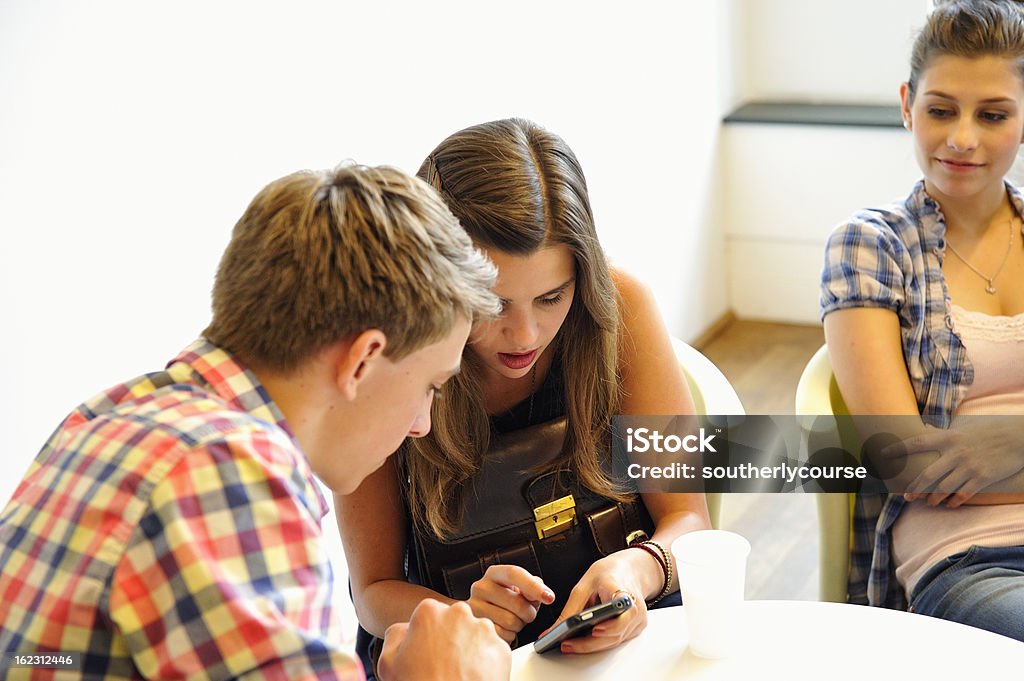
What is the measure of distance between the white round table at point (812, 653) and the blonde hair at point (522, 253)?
1.09 ft

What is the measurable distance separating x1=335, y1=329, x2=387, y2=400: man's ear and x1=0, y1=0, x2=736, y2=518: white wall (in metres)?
0.84

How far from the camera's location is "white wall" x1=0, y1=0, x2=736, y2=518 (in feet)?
5.49

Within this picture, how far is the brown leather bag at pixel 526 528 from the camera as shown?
5.14ft

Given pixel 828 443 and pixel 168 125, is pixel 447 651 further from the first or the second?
pixel 168 125

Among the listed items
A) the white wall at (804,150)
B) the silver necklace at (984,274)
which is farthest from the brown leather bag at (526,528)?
the white wall at (804,150)

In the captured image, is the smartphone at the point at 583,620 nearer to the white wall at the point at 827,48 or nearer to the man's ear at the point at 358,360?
the man's ear at the point at 358,360

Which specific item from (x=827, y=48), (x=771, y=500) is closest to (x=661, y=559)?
(x=771, y=500)

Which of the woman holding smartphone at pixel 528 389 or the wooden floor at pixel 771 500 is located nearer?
the woman holding smartphone at pixel 528 389

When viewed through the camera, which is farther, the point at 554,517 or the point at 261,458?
the point at 554,517

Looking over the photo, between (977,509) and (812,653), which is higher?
(812,653)

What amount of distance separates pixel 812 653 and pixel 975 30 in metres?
1.06

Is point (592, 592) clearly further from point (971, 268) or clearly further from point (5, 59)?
point (5, 59)

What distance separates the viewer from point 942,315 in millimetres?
1857

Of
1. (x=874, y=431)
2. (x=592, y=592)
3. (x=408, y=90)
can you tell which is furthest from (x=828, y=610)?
(x=408, y=90)
